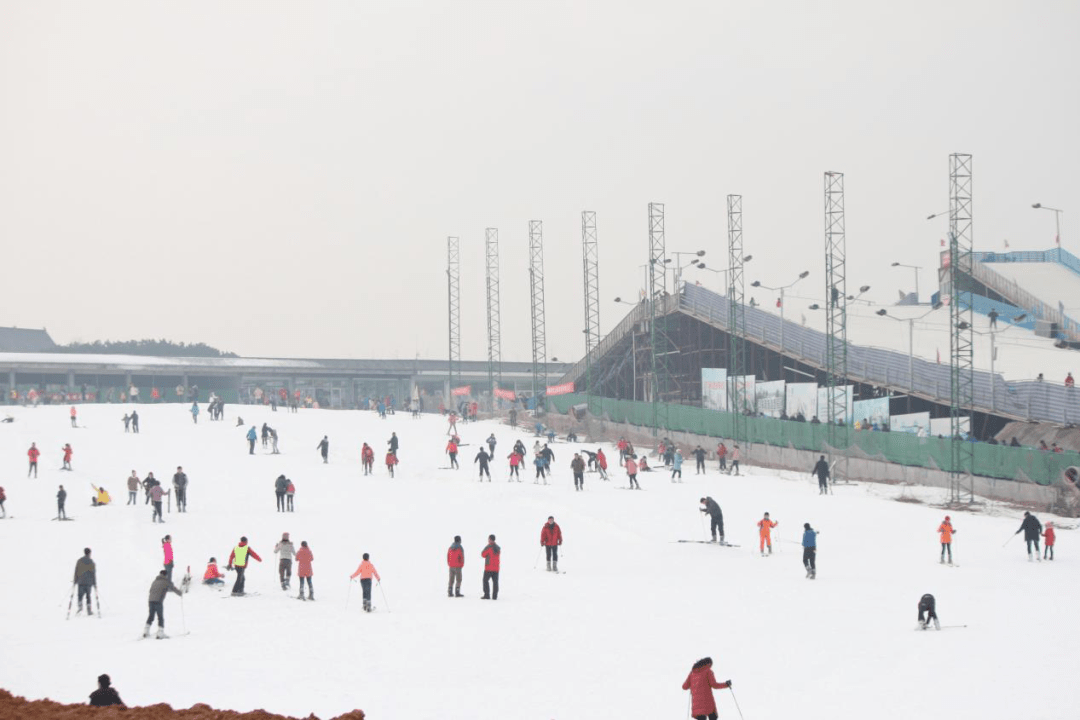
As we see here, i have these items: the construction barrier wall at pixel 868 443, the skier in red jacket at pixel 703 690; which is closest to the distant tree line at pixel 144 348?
the construction barrier wall at pixel 868 443

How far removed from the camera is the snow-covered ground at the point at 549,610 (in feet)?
53.2

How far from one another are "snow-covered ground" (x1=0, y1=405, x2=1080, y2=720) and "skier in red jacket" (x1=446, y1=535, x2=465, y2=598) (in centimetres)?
26

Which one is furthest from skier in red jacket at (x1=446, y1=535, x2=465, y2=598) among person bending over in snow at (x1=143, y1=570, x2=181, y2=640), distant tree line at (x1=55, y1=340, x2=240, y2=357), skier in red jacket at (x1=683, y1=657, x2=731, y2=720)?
distant tree line at (x1=55, y1=340, x2=240, y2=357)

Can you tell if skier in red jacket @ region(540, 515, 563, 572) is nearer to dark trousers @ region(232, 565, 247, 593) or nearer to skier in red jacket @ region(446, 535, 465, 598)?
skier in red jacket @ region(446, 535, 465, 598)

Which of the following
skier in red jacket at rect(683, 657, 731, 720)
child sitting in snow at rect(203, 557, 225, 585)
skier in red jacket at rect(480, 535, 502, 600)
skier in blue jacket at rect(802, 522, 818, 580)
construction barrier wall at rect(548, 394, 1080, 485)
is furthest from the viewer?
construction barrier wall at rect(548, 394, 1080, 485)

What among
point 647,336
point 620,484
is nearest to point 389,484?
point 620,484

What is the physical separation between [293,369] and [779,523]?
8262 centimetres

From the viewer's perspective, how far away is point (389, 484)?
4209cm

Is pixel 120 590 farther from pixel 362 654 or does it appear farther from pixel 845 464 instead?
pixel 845 464

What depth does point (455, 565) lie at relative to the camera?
23094 mm

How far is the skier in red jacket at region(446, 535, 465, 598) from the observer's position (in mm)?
23000

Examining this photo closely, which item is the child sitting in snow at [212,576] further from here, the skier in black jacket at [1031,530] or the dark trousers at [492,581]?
the skier in black jacket at [1031,530]

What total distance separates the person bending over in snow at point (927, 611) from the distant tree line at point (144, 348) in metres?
137

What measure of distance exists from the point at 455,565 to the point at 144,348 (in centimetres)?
14755
